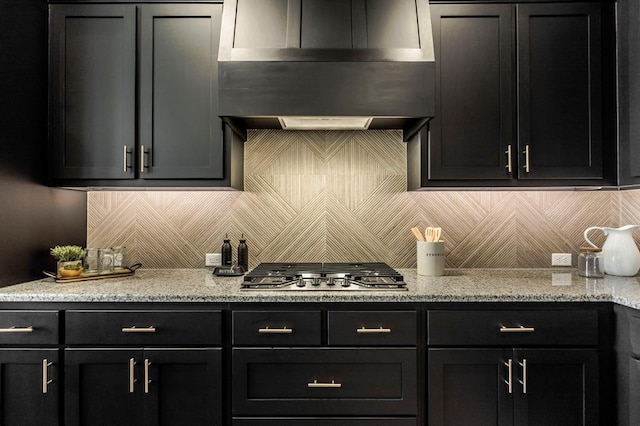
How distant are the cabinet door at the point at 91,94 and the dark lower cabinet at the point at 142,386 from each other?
91 centimetres

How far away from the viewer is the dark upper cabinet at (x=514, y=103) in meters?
1.99

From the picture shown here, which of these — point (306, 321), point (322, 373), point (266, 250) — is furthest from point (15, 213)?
point (322, 373)

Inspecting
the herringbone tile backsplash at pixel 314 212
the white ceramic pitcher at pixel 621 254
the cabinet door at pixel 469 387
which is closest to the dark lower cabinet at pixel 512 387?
the cabinet door at pixel 469 387

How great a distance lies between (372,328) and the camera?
5.31 ft

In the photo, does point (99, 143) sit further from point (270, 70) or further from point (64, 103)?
point (270, 70)

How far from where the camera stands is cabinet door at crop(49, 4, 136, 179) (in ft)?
6.56

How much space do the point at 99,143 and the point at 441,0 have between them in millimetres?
1907

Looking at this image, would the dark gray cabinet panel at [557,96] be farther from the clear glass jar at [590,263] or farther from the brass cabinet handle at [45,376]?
the brass cabinet handle at [45,376]

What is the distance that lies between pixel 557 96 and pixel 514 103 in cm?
22

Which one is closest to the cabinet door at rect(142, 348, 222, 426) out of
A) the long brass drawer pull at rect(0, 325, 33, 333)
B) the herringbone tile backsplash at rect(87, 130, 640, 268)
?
the long brass drawer pull at rect(0, 325, 33, 333)

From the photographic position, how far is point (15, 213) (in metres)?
1.83

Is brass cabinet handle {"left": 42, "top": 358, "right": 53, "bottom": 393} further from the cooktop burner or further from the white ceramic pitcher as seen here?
the white ceramic pitcher

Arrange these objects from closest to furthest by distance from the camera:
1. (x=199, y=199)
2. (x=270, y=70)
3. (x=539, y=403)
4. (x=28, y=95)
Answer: (x=539, y=403), (x=270, y=70), (x=28, y=95), (x=199, y=199)

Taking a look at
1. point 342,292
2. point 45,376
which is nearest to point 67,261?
point 45,376
